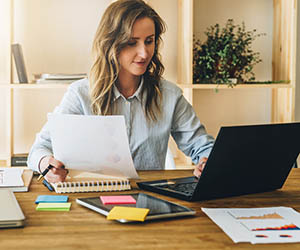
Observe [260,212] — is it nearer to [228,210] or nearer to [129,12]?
[228,210]

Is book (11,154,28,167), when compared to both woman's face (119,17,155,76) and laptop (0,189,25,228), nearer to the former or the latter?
woman's face (119,17,155,76)

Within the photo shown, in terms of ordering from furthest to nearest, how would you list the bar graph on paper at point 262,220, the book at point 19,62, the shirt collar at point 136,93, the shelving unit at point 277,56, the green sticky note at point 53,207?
the shelving unit at point 277,56, the book at point 19,62, the shirt collar at point 136,93, the green sticky note at point 53,207, the bar graph on paper at point 262,220

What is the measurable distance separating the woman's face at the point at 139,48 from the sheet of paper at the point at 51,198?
32.9 inches

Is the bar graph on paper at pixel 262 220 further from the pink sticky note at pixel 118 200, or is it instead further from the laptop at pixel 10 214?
the laptop at pixel 10 214

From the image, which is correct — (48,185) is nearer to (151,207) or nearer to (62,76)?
(151,207)

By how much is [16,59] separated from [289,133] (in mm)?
1913

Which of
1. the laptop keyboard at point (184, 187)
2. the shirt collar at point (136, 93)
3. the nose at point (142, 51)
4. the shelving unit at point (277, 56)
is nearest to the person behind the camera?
the laptop keyboard at point (184, 187)

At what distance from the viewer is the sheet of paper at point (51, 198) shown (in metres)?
1.18

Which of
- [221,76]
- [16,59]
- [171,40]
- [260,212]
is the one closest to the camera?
[260,212]

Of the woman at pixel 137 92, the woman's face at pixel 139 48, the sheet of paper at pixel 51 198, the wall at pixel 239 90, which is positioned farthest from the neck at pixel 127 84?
the wall at pixel 239 90

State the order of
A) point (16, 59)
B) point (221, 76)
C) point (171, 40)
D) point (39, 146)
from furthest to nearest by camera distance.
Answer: point (171, 40) → point (221, 76) → point (16, 59) → point (39, 146)

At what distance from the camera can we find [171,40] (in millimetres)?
3131

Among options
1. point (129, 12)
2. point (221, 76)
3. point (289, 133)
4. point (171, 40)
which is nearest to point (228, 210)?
point (289, 133)

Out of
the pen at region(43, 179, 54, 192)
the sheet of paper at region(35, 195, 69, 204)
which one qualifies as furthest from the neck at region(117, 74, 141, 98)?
the sheet of paper at region(35, 195, 69, 204)
